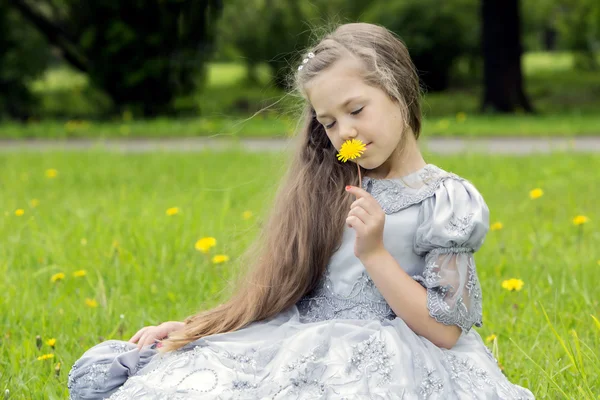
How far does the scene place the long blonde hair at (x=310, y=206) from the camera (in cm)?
210

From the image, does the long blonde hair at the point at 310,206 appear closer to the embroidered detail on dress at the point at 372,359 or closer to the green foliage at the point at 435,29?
the embroidered detail on dress at the point at 372,359

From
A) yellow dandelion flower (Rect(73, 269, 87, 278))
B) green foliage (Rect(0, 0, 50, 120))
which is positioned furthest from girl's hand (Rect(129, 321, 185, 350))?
green foliage (Rect(0, 0, 50, 120))

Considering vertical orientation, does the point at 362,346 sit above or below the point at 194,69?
above

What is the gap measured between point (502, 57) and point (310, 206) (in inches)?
430

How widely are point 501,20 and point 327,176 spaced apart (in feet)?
35.6

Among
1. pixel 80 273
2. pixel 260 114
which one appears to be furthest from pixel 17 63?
pixel 80 273

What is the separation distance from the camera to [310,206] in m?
2.25

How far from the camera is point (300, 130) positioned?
93.5 inches

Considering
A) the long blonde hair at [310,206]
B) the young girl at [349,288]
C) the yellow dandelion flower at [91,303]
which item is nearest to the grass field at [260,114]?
the long blonde hair at [310,206]

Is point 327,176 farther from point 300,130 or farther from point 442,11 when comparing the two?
point 442,11

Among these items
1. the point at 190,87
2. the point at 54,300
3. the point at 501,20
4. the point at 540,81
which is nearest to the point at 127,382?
the point at 54,300

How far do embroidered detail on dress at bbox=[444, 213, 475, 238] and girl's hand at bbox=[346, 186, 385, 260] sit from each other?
17cm

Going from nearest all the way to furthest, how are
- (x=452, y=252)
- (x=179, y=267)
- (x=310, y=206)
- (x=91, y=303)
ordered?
(x=452, y=252), (x=310, y=206), (x=91, y=303), (x=179, y=267)

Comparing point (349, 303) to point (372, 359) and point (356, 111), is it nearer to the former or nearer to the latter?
point (372, 359)
